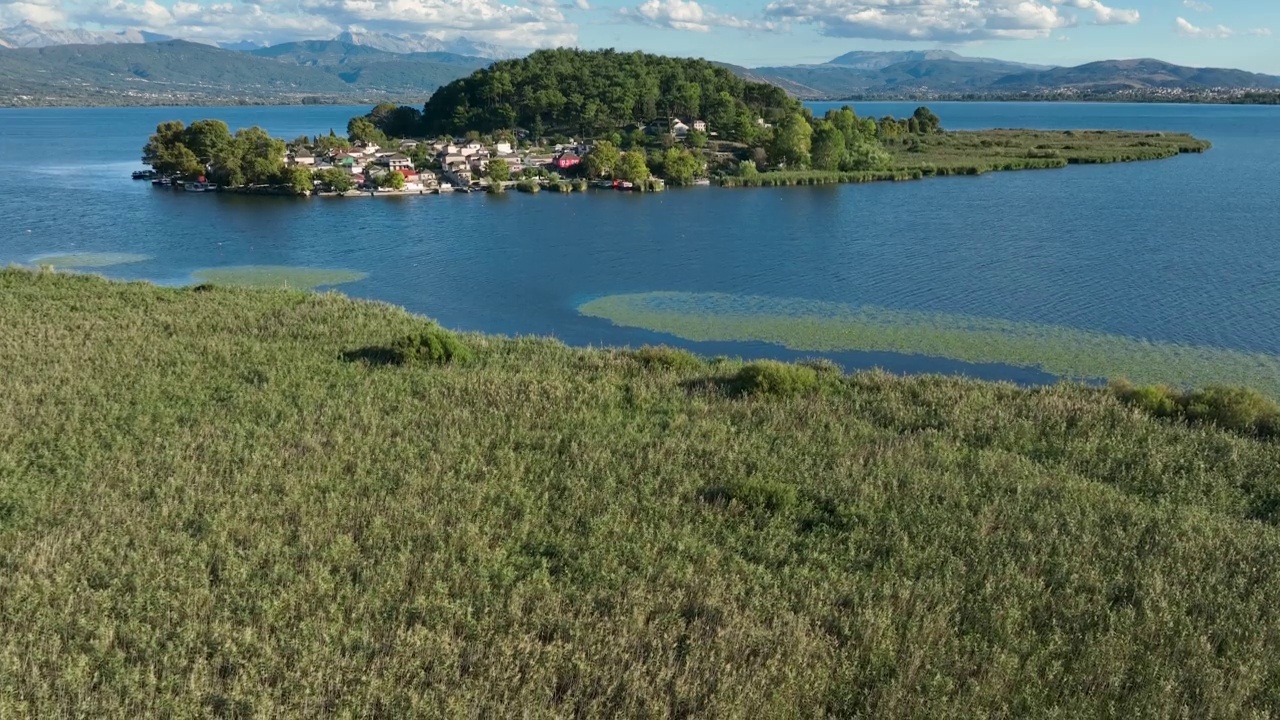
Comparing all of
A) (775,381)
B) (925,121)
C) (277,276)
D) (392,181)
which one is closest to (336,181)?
(392,181)

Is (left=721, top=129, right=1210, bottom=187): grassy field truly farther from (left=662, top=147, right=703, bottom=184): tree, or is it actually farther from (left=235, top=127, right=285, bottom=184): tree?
(left=235, top=127, right=285, bottom=184): tree

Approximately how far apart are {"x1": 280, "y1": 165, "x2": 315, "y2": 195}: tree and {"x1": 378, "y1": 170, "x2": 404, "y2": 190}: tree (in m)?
5.24

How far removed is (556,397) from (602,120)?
300ft

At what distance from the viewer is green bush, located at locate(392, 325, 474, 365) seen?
1862cm

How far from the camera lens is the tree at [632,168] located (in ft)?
235

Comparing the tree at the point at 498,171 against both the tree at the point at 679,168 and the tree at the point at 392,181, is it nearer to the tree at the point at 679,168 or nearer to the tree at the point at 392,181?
the tree at the point at 392,181

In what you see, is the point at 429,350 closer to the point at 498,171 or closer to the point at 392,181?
the point at 392,181

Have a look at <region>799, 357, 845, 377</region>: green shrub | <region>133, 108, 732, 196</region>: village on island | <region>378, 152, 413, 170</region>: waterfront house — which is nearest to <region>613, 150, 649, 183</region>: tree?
<region>133, 108, 732, 196</region>: village on island

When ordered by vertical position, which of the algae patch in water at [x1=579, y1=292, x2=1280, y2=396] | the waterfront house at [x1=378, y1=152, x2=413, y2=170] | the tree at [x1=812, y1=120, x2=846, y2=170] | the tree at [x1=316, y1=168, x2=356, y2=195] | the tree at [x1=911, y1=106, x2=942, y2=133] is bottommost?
the algae patch in water at [x1=579, y1=292, x2=1280, y2=396]

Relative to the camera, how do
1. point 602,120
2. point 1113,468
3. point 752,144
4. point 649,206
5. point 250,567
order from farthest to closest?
Result: point 602,120, point 752,144, point 649,206, point 1113,468, point 250,567

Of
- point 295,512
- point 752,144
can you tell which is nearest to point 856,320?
point 295,512

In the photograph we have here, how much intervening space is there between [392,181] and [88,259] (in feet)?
94.7

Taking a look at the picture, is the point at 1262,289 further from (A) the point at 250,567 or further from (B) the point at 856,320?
(A) the point at 250,567

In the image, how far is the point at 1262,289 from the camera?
35.8 meters
